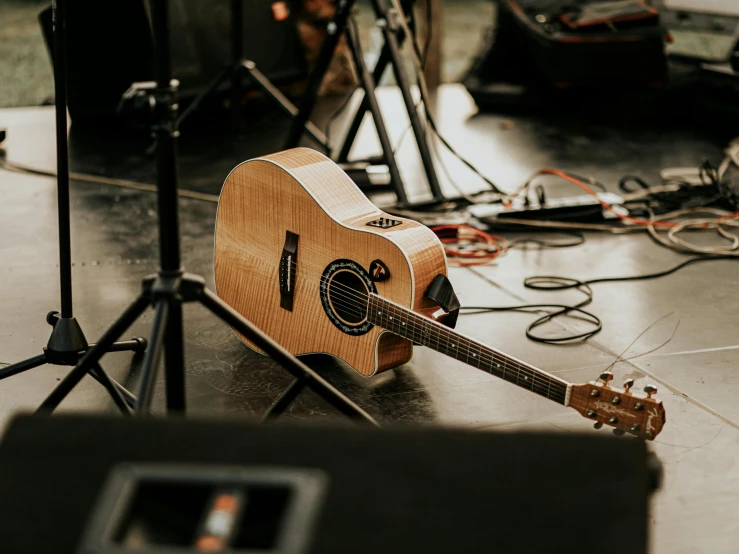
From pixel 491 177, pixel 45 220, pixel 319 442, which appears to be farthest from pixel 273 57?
pixel 319 442

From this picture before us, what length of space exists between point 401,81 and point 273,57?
1.76 meters

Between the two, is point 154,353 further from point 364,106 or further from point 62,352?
point 364,106

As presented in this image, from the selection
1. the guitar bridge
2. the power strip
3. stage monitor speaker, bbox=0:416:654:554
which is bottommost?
the power strip

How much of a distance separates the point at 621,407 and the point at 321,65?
243 cm

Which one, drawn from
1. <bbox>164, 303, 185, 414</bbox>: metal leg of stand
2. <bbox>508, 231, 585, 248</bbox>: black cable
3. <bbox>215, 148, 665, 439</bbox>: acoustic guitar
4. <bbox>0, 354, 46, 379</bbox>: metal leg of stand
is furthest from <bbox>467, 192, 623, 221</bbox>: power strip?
<bbox>164, 303, 185, 414</bbox>: metal leg of stand

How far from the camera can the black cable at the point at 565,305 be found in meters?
2.80

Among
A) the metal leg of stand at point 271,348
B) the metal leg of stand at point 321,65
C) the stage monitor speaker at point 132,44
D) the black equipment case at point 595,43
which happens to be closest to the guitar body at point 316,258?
the metal leg of stand at point 271,348

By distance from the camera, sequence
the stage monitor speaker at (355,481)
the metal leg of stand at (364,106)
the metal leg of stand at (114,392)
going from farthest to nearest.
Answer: the metal leg of stand at (364,106) < the metal leg of stand at (114,392) < the stage monitor speaker at (355,481)

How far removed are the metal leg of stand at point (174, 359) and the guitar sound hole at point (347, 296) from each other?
0.75m

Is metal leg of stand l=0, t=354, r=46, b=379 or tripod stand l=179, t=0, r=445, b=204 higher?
tripod stand l=179, t=0, r=445, b=204

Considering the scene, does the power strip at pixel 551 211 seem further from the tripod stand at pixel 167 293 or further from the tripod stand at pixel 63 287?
the tripod stand at pixel 167 293

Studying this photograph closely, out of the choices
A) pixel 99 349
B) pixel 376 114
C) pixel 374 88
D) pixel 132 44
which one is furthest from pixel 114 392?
pixel 132 44

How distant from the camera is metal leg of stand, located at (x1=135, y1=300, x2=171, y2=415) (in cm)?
158

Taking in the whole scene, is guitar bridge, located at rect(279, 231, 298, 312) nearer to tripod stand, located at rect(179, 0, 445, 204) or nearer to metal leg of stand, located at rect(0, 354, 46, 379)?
metal leg of stand, located at rect(0, 354, 46, 379)
